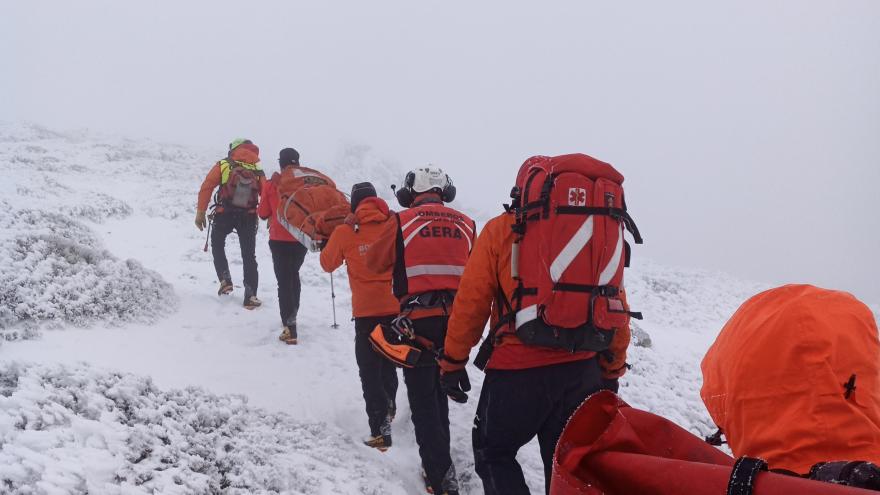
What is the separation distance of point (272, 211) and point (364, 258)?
3163 mm

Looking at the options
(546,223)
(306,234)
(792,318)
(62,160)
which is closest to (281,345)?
(306,234)

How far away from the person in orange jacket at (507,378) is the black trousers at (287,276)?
178 inches

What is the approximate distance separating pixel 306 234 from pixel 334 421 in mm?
2537

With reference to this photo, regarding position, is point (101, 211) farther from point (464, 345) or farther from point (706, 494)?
point (706, 494)

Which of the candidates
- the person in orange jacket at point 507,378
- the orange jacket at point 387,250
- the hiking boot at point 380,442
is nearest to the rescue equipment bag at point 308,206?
the orange jacket at point 387,250

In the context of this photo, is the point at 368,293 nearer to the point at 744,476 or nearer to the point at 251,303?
the point at 251,303

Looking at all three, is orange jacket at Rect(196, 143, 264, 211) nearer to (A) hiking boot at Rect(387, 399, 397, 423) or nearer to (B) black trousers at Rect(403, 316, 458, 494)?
(A) hiking boot at Rect(387, 399, 397, 423)

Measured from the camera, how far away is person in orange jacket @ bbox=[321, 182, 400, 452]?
17.9 feet

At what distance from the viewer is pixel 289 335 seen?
7641 mm

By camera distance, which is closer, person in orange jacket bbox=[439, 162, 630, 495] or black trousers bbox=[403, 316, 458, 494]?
person in orange jacket bbox=[439, 162, 630, 495]

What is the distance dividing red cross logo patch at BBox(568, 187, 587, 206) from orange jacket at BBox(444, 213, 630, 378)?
45 centimetres

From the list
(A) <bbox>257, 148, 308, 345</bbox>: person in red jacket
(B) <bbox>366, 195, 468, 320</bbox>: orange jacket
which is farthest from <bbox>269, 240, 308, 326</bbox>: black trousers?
(B) <bbox>366, 195, 468, 320</bbox>: orange jacket

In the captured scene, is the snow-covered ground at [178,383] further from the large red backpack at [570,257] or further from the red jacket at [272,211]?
the large red backpack at [570,257]

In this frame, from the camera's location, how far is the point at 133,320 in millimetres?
6711
